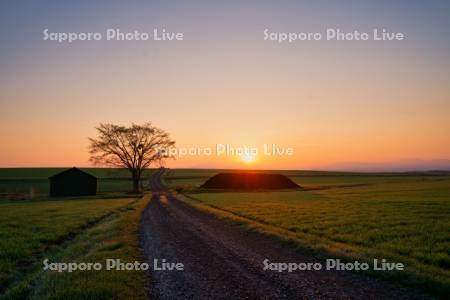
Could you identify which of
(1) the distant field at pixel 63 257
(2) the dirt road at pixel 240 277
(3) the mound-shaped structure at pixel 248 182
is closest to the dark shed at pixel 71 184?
(3) the mound-shaped structure at pixel 248 182

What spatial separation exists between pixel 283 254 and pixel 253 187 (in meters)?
80.1

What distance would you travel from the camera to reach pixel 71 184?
7412 cm

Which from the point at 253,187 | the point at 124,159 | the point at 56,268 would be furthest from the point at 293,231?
the point at 253,187

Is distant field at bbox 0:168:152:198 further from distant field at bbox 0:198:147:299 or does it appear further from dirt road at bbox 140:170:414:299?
dirt road at bbox 140:170:414:299

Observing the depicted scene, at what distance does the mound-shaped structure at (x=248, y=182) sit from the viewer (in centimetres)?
9450

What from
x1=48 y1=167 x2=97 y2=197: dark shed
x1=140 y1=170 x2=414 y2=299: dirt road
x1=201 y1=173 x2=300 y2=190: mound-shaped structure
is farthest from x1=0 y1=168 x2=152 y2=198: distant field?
x1=140 y1=170 x2=414 y2=299: dirt road

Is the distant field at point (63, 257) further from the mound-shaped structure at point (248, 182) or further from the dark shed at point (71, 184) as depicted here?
the mound-shaped structure at point (248, 182)

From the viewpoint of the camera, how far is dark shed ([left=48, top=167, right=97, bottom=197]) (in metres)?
72.9

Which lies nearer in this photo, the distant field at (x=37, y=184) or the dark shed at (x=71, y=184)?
the dark shed at (x=71, y=184)

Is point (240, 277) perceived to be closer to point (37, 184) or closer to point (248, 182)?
point (248, 182)

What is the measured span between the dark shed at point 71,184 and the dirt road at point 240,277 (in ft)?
207

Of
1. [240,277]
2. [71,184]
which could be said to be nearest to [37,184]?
[71,184]

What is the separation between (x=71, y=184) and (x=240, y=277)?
234ft

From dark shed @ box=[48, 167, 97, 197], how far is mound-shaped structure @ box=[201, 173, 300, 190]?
30.5 m
